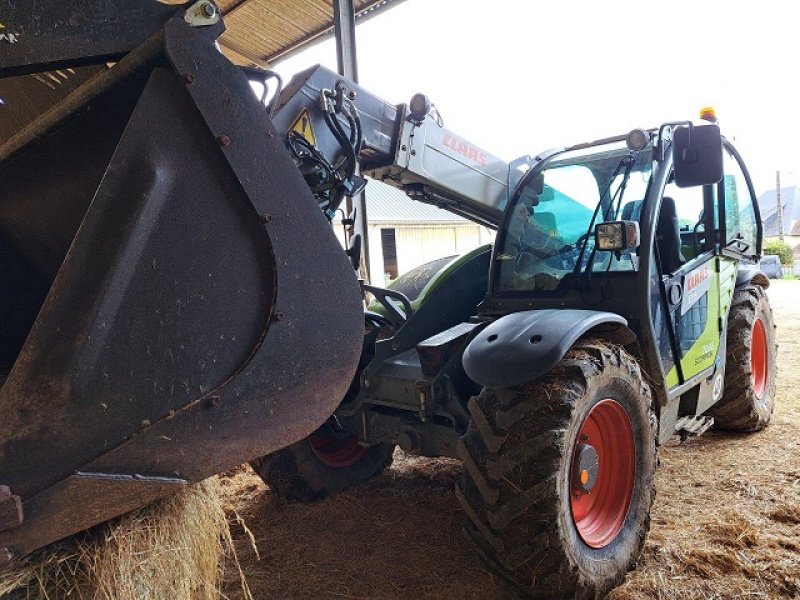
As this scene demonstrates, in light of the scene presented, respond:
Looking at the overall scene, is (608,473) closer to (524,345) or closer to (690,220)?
(524,345)

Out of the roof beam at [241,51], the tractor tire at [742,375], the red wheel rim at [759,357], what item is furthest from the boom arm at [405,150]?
the roof beam at [241,51]

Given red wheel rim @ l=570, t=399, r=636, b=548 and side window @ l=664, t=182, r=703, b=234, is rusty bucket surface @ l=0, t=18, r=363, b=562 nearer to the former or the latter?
red wheel rim @ l=570, t=399, r=636, b=548

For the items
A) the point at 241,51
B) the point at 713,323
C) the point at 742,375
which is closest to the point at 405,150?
the point at 713,323

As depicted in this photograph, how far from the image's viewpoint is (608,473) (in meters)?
2.59

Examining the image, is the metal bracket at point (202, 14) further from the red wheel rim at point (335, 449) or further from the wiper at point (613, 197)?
the red wheel rim at point (335, 449)

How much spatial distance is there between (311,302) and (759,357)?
4012 millimetres

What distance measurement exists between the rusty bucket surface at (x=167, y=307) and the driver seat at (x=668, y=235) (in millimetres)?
1904

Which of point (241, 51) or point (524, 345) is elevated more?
point (241, 51)

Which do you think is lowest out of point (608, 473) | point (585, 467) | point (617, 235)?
point (608, 473)

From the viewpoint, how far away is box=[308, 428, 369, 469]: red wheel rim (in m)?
3.31

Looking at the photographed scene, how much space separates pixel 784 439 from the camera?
3.96 metres

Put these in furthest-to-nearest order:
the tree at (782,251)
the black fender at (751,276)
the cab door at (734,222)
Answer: the tree at (782,251) → the black fender at (751,276) → the cab door at (734,222)

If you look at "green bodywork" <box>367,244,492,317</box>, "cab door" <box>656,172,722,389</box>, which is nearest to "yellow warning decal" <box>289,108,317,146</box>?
"green bodywork" <box>367,244,492,317</box>

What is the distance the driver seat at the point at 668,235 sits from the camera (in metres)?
3.02
